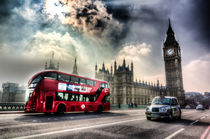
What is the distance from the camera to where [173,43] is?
87.0m

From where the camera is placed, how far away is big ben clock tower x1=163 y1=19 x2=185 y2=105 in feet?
267

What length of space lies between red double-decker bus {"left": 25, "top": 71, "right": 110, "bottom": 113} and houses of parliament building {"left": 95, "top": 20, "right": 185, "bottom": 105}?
167 feet

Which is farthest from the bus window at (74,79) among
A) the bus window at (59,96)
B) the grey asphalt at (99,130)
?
the grey asphalt at (99,130)

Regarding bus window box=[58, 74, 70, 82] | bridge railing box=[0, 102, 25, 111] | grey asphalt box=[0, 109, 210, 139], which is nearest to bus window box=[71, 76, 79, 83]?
bus window box=[58, 74, 70, 82]

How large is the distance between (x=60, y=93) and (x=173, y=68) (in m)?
86.2

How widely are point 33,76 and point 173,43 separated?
301 feet

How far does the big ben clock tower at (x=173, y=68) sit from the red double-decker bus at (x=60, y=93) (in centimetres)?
7711

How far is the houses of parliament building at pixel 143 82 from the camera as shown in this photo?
224 feet

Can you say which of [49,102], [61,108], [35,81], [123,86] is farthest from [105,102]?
[123,86]

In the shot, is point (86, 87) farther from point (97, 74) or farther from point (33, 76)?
point (97, 74)

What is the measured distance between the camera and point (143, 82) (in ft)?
272

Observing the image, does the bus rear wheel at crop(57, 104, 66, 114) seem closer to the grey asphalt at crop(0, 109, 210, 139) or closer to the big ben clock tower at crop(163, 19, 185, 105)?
the grey asphalt at crop(0, 109, 210, 139)

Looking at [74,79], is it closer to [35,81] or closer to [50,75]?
[50,75]

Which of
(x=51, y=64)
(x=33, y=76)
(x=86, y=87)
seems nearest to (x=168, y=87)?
(x=51, y=64)
